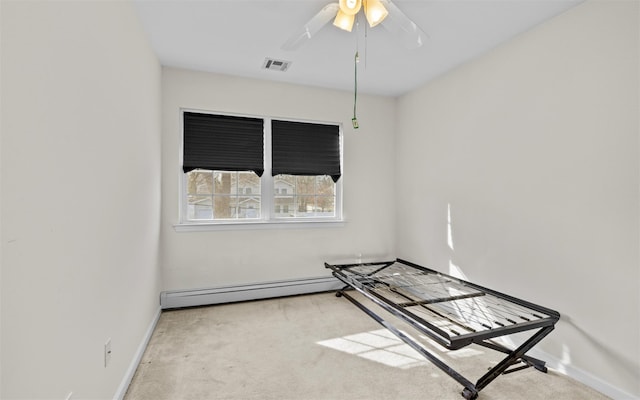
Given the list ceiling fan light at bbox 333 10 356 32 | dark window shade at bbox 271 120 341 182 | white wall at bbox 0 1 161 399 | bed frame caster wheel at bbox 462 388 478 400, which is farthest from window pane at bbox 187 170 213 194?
bed frame caster wheel at bbox 462 388 478 400

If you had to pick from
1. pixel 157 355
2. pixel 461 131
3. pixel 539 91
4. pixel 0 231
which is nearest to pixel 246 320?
pixel 157 355

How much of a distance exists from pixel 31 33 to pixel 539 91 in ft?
9.72

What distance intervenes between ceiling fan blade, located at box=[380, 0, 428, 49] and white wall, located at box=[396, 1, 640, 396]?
3.65 ft

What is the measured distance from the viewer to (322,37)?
2604 millimetres

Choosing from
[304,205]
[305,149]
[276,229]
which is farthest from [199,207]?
[305,149]

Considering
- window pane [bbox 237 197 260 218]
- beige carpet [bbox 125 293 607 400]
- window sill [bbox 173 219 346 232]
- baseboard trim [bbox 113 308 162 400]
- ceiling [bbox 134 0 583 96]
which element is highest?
A: ceiling [bbox 134 0 583 96]

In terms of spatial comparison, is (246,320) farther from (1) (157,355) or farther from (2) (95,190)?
(2) (95,190)

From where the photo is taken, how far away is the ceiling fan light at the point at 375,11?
1.82m

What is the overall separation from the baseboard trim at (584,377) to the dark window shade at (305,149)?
8.74ft

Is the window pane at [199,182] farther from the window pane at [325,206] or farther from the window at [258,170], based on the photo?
the window pane at [325,206]

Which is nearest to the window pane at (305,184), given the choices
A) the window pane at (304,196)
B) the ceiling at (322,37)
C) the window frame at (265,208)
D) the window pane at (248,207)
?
the window pane at (304,196)

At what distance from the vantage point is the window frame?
11.0ft

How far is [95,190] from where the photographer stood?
1.48m

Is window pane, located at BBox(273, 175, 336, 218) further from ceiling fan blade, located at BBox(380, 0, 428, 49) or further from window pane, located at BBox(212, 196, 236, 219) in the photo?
ceiling fan blade, located at BBox(380, 0, 428, 49)
